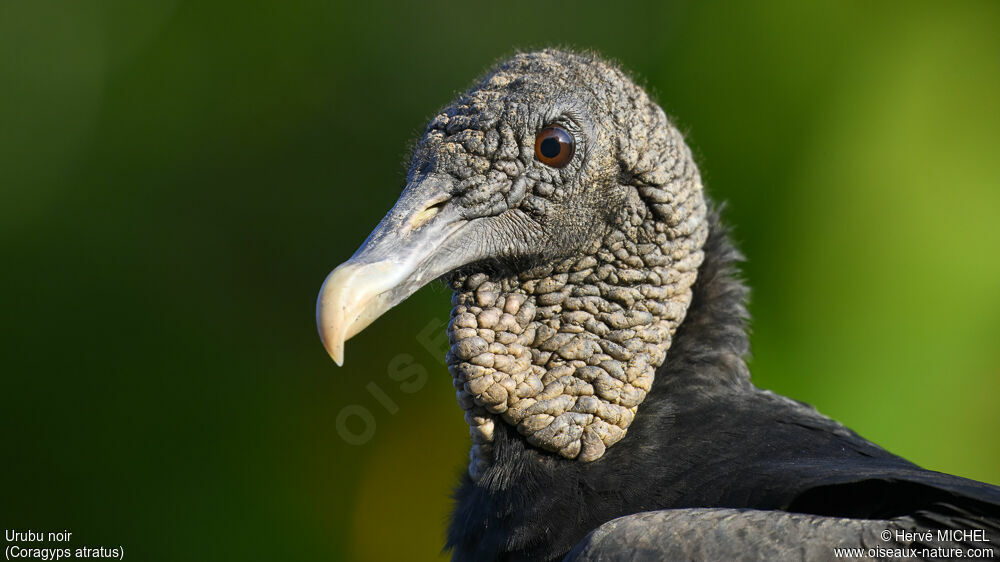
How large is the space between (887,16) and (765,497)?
3911 millimetres

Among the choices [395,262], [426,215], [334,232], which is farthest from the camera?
[334,232]

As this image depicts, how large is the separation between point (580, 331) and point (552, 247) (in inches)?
10.7

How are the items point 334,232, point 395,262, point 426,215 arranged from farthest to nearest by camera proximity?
point 334,232 < point 426,215 < point 395,262

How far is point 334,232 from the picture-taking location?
577cm

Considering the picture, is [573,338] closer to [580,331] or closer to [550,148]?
[580,331]

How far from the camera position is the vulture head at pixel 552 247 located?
258 centimetres

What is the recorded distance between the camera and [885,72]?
507cm

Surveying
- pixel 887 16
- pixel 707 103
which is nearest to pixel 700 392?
pixel 707 103

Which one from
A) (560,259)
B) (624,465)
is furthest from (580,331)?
(624,465)

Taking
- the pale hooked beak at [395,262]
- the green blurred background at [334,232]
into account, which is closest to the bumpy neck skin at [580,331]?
the pale hooked beak at [395,262]

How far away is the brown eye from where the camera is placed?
8.78 ft

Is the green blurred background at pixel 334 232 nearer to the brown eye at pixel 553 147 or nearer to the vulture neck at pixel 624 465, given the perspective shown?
the vulture neck at pixel 624 465

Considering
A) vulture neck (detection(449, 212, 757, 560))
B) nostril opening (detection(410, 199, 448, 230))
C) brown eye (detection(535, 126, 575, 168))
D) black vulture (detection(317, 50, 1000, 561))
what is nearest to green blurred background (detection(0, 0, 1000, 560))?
vulture neck (detection(449, 212, 757, 560))

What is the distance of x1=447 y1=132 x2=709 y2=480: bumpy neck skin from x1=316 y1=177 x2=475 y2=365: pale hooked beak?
23 cm
